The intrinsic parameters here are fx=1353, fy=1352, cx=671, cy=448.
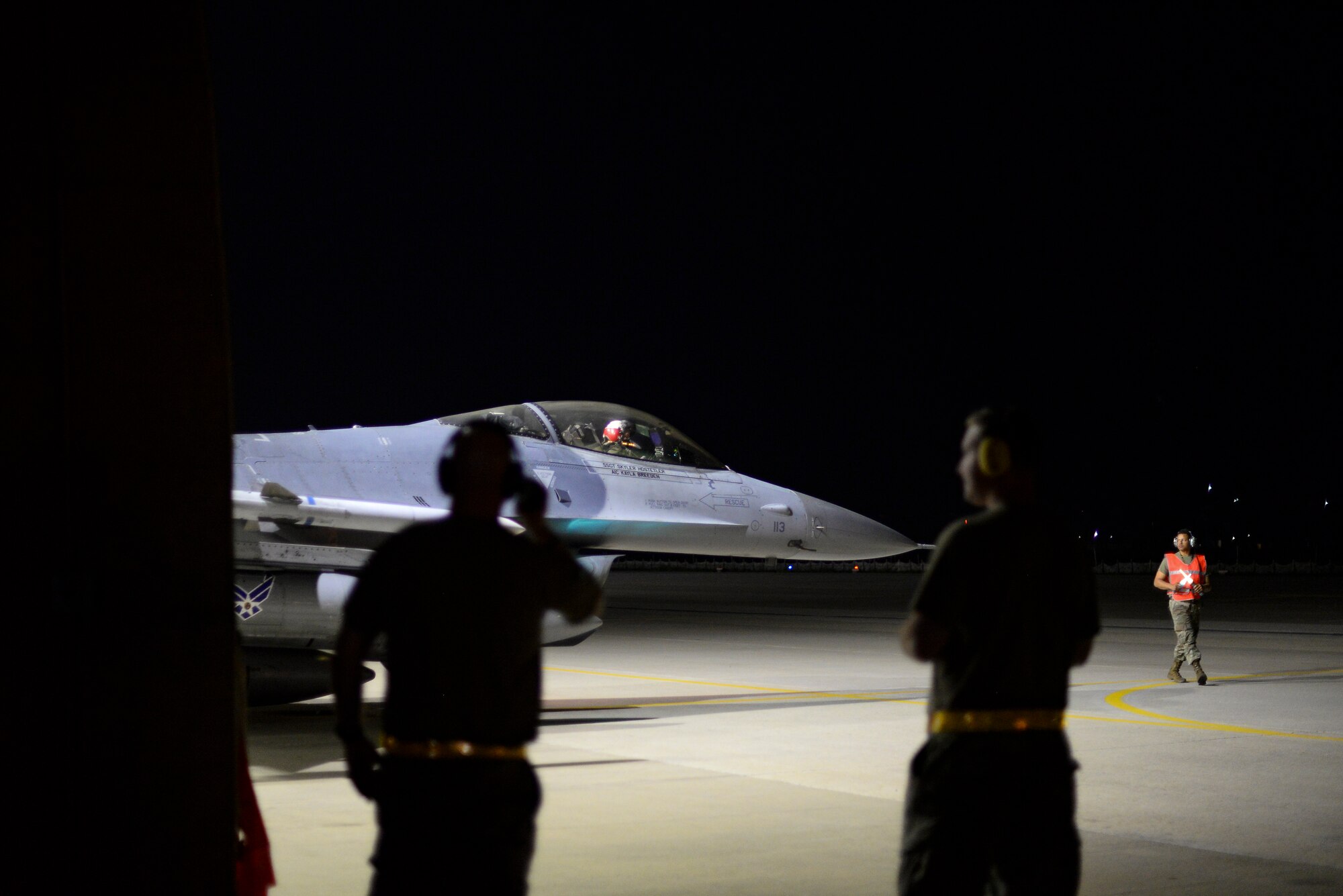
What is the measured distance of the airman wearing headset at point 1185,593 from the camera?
1560 cm

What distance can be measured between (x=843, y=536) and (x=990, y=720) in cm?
1291

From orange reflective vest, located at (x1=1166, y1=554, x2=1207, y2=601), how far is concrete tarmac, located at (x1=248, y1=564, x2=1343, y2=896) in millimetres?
1110

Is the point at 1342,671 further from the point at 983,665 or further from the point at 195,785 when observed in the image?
the point at 195,785

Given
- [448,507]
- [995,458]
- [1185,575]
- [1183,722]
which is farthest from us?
[1185,575]

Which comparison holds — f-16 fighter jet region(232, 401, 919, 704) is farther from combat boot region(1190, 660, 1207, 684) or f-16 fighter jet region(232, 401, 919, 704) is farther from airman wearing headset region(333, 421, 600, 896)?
airman wearing headset region(333, 421, 600, 896)

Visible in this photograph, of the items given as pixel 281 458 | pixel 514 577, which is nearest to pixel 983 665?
pixel 514 577

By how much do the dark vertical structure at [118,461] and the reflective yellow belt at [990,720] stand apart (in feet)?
6.65

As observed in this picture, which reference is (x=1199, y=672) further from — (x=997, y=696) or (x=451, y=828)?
(x=451, y=828)

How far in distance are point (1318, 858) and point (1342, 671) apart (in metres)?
12.1

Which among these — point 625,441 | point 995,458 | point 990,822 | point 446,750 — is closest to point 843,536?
point 625,441

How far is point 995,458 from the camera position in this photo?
12.9 feet

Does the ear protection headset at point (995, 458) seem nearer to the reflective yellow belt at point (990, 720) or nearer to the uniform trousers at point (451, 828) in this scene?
the reflective yellow belt at point (990, 720)

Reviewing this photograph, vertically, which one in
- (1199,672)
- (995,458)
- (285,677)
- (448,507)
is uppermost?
(995,458)

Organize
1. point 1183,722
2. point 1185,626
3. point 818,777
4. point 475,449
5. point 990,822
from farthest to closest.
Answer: point 1185,626 < point 1183,722 < point 818,777 < point 990,822 < point 475,449
